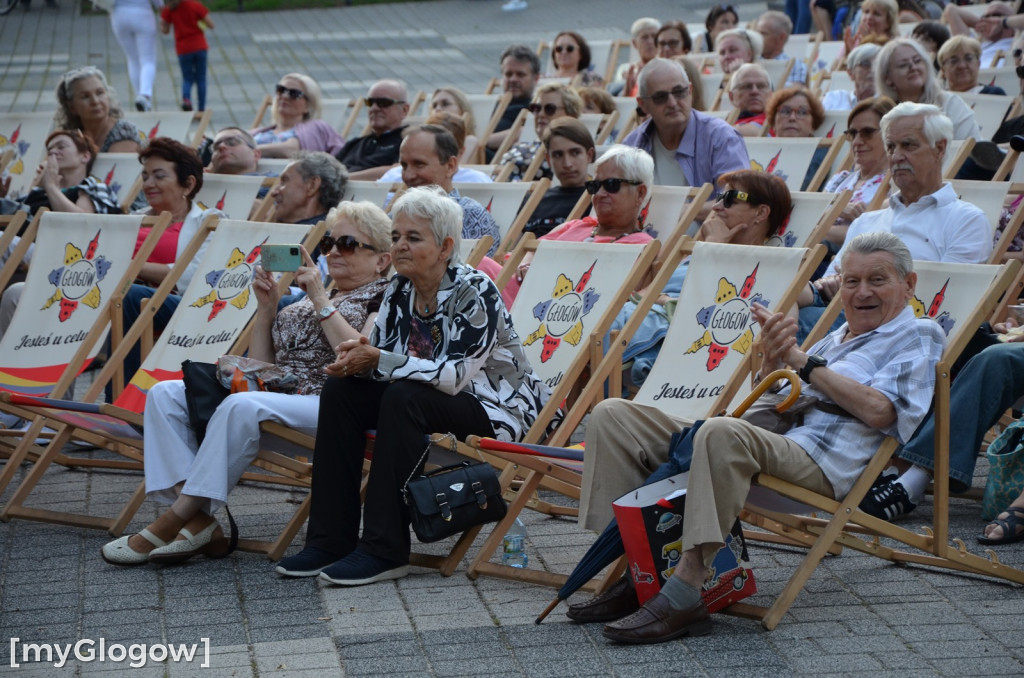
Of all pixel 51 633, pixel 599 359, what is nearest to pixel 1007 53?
pixel 599 359

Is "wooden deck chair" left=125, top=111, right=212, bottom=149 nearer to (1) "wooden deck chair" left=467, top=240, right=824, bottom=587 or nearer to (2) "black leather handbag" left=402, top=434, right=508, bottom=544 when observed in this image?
(1) "wooden deck chair" left=467, top=240, right=824, bottom=587

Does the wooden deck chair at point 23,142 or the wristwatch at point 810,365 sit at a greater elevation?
the wristwatch at point 810,365

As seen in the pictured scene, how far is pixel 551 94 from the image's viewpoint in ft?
25.8

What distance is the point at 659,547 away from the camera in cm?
362

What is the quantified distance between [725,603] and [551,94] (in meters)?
4.71

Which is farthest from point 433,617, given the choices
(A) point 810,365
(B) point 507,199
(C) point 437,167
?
(B) point 507,199

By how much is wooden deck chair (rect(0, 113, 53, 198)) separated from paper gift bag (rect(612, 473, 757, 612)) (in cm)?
659

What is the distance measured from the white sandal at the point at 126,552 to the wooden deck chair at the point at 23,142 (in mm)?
5254

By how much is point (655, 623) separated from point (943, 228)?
2.36m

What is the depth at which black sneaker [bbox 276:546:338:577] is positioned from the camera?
166 inches

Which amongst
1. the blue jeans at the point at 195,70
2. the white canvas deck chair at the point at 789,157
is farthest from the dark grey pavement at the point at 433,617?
the blue jeans at the point at 195,70

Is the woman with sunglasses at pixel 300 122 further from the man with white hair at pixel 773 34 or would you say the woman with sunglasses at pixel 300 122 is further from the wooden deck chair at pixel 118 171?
the man with white hair at pixel 773 34

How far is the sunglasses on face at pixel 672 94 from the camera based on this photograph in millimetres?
6602

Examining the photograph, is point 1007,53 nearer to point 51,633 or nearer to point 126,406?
point 126,406
